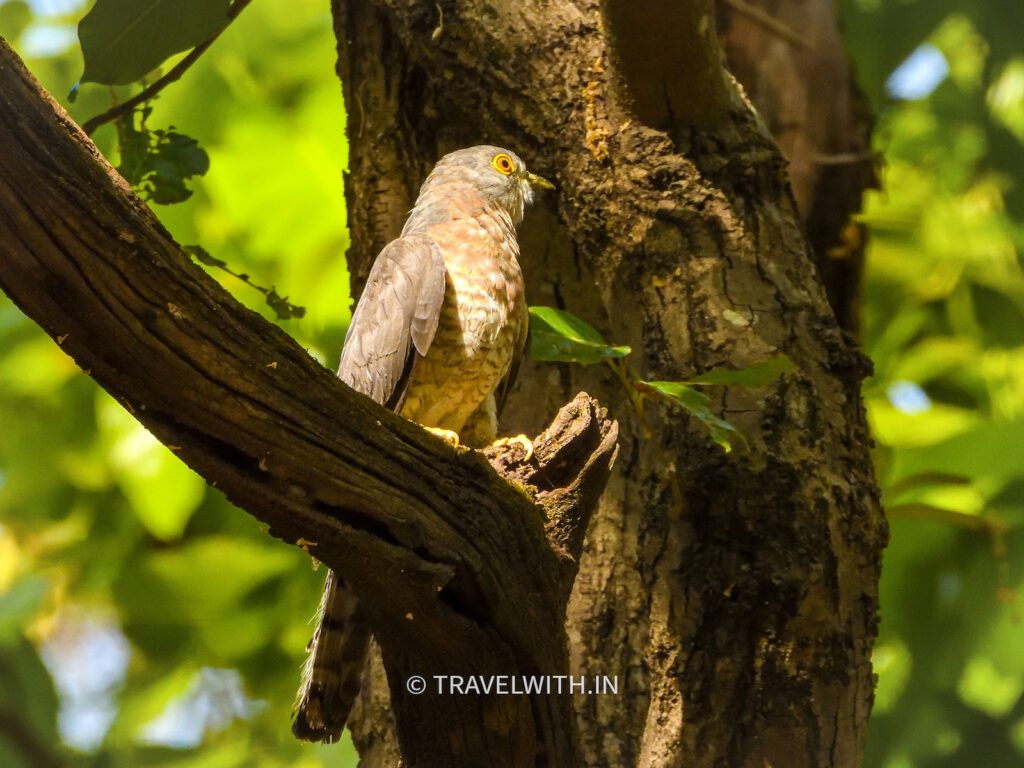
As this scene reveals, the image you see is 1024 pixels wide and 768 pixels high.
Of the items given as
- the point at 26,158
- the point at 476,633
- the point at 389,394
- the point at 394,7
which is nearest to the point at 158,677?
the point at 389,394

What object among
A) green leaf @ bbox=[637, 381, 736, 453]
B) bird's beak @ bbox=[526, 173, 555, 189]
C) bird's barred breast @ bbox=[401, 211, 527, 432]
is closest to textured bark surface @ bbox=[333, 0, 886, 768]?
bird's beak @ bbox=[526, 173, 555, 189]

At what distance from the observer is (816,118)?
15.5ft

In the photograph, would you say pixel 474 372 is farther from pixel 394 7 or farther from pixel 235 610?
pixel 235 610

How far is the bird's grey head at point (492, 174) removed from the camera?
3242 millimetres

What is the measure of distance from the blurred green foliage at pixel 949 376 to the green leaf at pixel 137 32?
2.86m

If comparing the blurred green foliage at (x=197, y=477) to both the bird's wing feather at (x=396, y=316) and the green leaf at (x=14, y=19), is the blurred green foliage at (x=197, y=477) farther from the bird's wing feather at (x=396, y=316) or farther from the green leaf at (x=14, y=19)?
the bird's wing feather at (x=396, y=316)

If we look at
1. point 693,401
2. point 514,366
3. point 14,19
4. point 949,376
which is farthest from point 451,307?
point 949,376

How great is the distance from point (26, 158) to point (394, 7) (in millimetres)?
1995

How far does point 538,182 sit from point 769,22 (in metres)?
1.78

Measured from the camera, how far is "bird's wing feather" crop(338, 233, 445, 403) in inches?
118

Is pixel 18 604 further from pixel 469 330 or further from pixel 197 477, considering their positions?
pixel 469 330

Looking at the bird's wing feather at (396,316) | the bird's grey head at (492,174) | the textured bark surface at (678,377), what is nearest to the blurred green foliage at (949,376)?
the textured bark surface at (678,377)

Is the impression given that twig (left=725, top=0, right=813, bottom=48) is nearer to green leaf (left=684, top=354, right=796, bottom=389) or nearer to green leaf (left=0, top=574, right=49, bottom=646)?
green leaf (left=684, top=354, right=796, bottom=389)

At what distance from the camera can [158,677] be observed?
14.2ft
